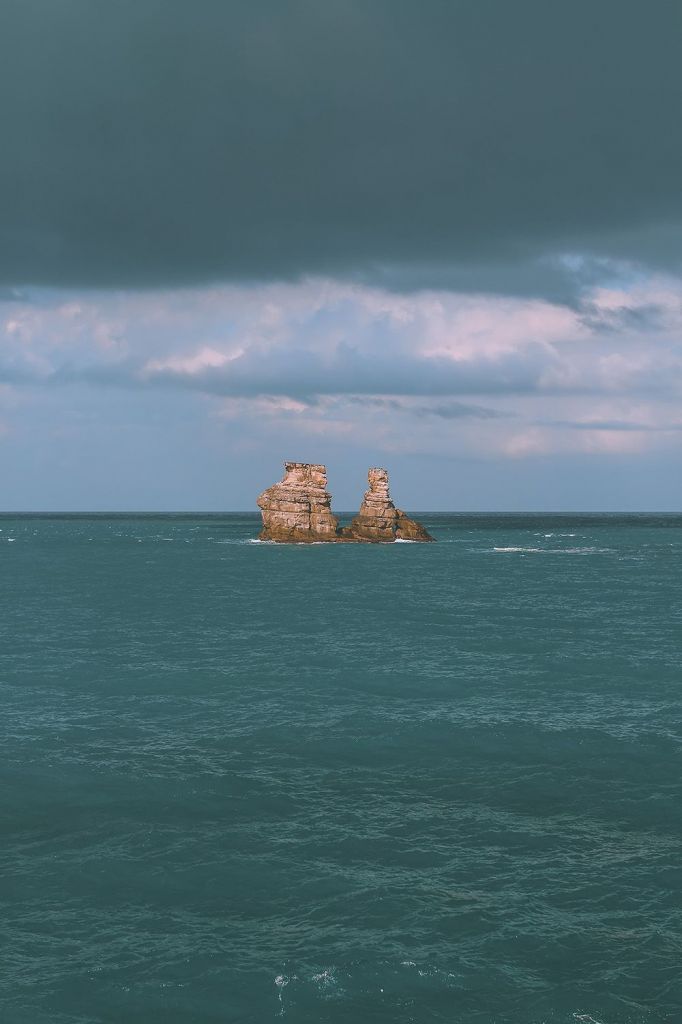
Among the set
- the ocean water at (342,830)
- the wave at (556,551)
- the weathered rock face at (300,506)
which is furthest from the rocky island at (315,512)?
the ocean water at (342,830)

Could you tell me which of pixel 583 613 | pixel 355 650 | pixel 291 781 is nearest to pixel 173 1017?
pixel 291 781

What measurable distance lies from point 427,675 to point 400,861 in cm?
2532

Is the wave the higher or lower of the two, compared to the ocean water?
higher

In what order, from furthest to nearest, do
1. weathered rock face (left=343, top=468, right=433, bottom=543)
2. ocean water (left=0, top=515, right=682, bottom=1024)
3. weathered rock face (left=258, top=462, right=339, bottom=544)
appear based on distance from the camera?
weathered rock face (left=343, top=468, right=433, bottom=543)
weathered rock face (left=258, top=462, right=339, bottom=544)
ocean water (left=0, top=515, right=682, bottom=1024)

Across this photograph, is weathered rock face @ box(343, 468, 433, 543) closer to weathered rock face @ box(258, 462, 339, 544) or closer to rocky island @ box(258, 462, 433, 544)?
rocky island @ box(258, 462, 433, 544)

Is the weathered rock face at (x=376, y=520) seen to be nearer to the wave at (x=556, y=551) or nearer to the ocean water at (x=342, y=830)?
the wave at (x=556, y=551)

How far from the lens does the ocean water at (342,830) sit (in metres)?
17.8

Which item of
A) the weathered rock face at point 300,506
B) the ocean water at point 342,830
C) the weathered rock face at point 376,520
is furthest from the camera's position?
the weathered rock face at point 376,520

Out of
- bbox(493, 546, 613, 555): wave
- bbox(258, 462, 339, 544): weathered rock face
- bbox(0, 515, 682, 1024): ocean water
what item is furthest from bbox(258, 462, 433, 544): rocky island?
bbox(0, 515, 682, 1024): ocean water

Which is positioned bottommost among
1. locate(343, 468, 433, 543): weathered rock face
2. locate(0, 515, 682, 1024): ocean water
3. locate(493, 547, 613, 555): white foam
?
locate(0, 515, 682, 1024): ocean water

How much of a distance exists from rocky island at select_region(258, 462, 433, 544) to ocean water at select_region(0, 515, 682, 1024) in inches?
3772

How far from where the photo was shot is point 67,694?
43.2 m

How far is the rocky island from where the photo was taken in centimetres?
15562

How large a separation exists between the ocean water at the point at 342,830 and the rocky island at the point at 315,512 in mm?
95803
